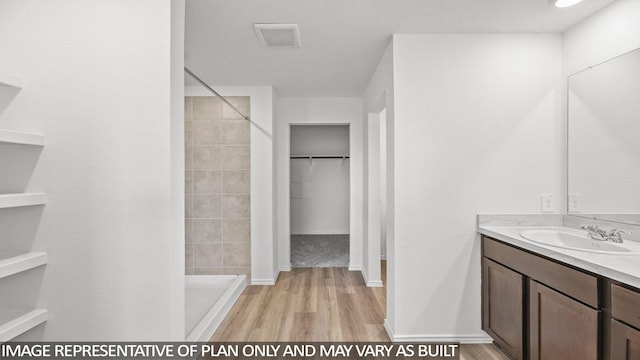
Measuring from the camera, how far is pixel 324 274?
14.1ft

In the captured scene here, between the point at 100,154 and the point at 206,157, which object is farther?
the point at 206,157

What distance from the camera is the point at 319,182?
6.05 meters

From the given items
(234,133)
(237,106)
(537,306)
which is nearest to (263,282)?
(234,133)

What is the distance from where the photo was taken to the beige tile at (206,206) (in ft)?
13.2

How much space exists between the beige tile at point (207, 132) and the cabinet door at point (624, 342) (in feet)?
12.2

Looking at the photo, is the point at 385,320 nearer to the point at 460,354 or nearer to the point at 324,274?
the point at 460,354

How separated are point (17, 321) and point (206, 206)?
2.62 meters

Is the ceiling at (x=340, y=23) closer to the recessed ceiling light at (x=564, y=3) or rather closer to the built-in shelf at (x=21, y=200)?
the recessed ceiling light at (x=564, y=3)

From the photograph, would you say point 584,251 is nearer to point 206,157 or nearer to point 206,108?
point 206,157

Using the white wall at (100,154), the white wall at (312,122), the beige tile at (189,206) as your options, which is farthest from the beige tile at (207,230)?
the white wall at (100,154)

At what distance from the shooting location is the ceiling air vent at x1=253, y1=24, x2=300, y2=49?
2.38 m

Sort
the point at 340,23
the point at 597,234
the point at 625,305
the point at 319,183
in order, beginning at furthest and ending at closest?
1. the point at 319,183
2. the point at 340,23
3. the point at 597,234
4. the point at 625,305

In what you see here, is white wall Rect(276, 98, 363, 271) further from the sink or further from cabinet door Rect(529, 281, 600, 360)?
cabinet door Rect(529, 281, 600, 360)

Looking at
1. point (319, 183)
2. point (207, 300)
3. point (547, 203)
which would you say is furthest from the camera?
point (319, 183)
